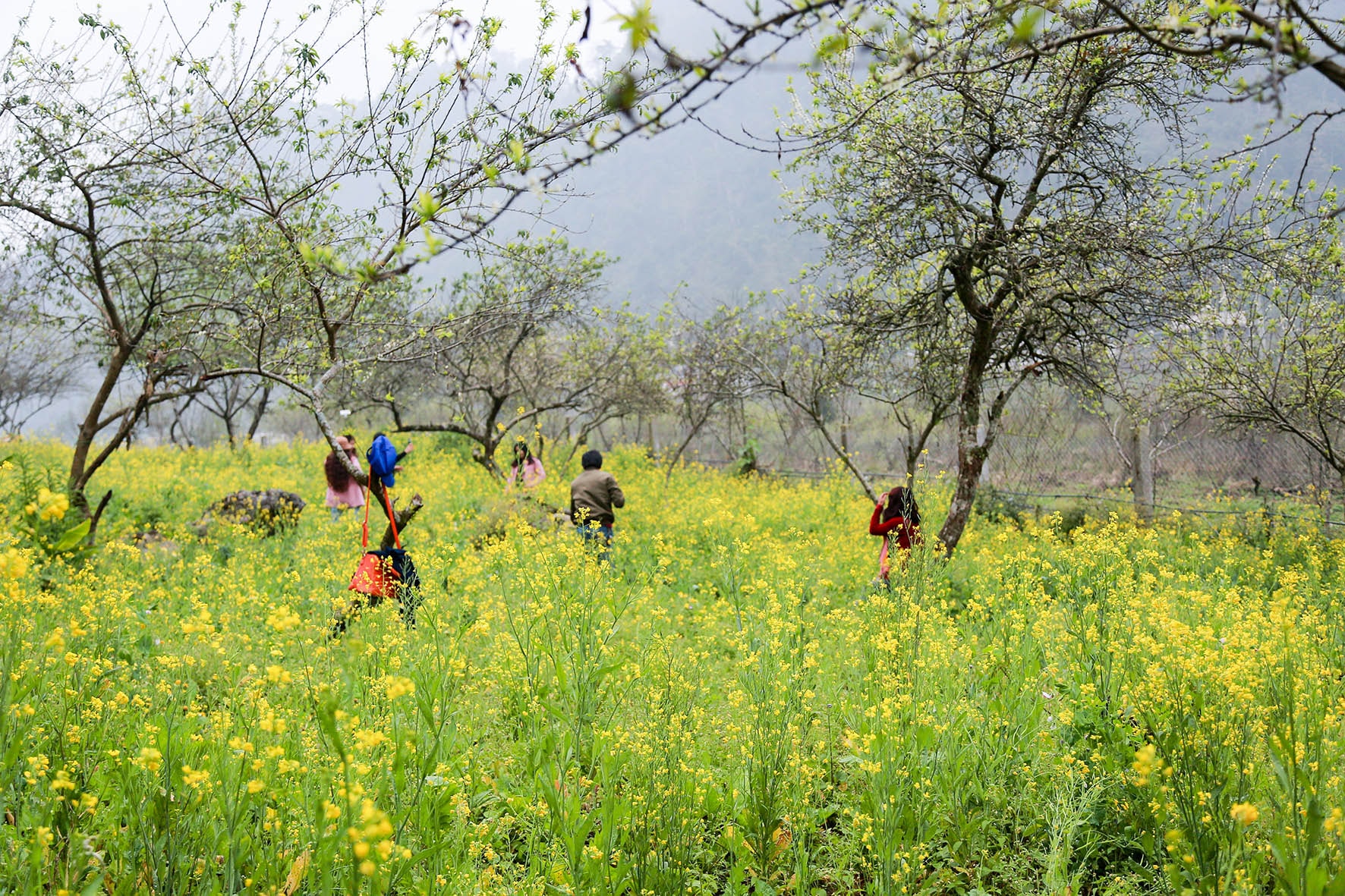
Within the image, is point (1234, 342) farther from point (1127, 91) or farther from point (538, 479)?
point (538, 479)

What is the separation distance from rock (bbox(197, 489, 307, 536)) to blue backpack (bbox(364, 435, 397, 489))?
383 centimetres

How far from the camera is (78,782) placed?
8.54 feet

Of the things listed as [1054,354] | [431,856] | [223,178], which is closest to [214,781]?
[431,856]

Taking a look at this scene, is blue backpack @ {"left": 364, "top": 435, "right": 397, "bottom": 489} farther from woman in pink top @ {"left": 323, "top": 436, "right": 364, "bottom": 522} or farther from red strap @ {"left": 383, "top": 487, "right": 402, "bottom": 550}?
woman in pink top @ {"left": 323, "top": 436, "right": 364, "bottom": 522}

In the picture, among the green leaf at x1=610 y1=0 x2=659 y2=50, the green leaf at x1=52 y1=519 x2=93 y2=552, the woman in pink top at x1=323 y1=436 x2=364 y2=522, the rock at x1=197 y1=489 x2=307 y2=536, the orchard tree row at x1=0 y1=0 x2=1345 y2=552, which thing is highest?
the orchard tree row at x1=0 y1=0 x2=1345 y2=552

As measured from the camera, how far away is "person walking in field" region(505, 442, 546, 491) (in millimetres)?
10297

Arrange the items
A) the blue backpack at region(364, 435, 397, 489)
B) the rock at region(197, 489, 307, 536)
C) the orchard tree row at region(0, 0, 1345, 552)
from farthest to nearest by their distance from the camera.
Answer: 1. the rock at region(197, 489, 307, 536)
2. the blue backpack at region(364, 435, 397, 489)
3. the orchard tree row at region(0, 0, 1345, 552)

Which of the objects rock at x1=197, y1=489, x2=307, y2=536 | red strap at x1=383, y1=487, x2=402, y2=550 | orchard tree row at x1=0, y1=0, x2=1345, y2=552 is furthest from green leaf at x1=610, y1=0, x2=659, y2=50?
rock at x1=197, y1=489, x2=307, y2=536

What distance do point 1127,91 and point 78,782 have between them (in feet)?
28.2

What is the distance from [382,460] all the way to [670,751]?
399 centimetres

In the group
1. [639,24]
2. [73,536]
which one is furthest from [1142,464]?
[73,536]

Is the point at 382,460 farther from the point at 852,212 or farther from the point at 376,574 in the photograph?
the point at 852,212

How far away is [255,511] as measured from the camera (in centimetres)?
919

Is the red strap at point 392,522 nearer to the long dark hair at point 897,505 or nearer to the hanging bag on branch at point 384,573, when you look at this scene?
the hanging bag on branch at point 384,573
